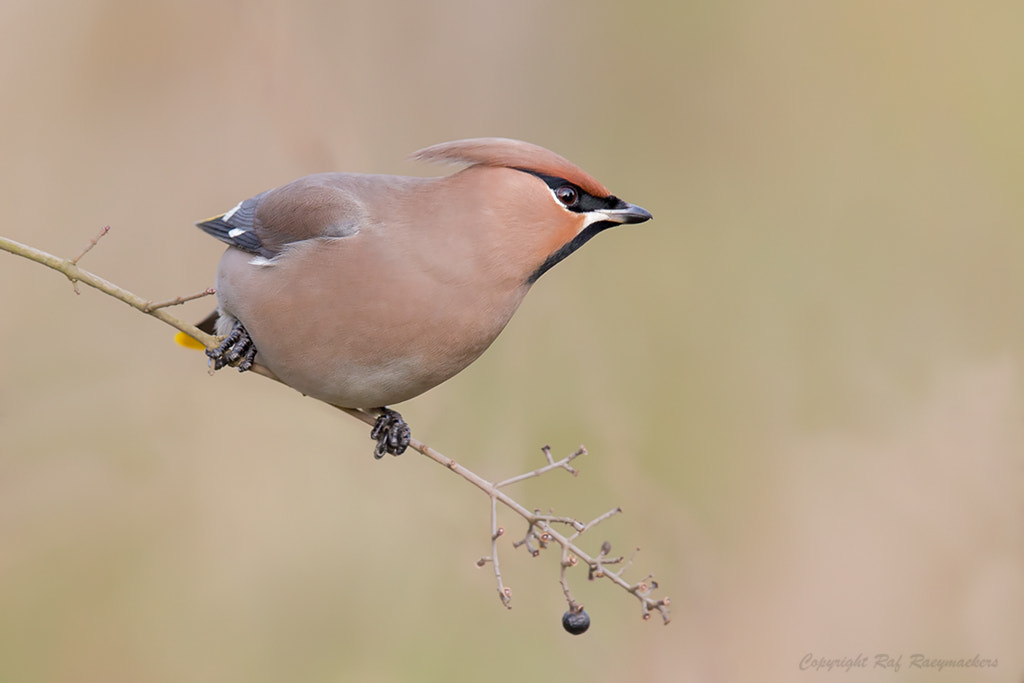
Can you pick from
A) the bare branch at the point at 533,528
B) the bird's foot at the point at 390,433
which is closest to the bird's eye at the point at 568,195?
the bare branch at the point at 533,528

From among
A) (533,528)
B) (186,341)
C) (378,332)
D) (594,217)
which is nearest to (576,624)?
(533,528)

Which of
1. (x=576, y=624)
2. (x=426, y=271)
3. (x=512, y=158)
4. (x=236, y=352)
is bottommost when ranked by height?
(x=576, y=624)

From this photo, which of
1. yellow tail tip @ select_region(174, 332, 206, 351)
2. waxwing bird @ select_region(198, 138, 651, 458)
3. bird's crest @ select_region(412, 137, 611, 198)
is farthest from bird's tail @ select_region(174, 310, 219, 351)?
bird's crest @ select_region(412, 137, 611, 198)

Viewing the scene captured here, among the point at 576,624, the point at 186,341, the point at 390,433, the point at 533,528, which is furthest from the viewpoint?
the point at 186,341

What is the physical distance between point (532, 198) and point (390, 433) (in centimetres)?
93

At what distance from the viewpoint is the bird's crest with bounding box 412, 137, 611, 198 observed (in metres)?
2.68

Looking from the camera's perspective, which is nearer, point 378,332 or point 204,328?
point 378,332

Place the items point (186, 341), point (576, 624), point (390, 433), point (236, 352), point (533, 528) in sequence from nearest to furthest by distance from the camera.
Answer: point (533, 528) → point (576, 624) → point (236, 352) → point (390, 433) → point (186, 341)

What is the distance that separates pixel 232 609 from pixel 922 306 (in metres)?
2.88

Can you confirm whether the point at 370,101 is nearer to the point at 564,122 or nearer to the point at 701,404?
the point at 564,122

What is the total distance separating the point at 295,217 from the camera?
3012mm

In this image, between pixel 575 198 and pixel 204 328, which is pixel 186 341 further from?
pixel 575 198

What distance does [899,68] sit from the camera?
462 cm

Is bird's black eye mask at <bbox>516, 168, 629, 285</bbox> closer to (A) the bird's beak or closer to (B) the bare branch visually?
(A) the bird's beak
